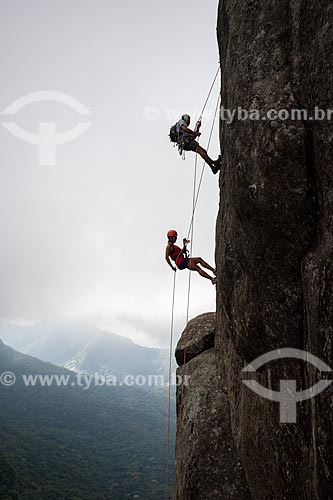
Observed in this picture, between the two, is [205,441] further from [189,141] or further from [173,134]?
[173,134]

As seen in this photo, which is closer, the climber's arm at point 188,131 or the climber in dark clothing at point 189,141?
the climber in dark clothing at point 189,141

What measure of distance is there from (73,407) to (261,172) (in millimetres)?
192208

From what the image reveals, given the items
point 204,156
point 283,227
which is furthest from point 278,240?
point 204,156

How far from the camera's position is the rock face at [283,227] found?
16.5 feet

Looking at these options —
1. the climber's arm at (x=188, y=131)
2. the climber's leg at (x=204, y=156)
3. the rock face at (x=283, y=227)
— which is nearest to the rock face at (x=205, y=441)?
the rock face at (x=283, y=227)

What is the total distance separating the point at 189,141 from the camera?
10.4 metres

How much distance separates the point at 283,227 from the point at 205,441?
6029mm

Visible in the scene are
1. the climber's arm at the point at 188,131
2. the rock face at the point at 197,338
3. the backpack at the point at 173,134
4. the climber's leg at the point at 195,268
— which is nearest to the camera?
the climber's arm at the point at 188,131

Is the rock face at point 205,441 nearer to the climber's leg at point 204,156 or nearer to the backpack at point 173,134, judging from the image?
the climber's leg at point 204,156

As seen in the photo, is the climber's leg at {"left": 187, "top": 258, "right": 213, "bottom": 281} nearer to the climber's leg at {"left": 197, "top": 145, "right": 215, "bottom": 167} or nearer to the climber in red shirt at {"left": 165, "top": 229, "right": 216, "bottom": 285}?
the climber in red shirt at {"left": 165, "top": 229, "right": 216, "bottom": 285}

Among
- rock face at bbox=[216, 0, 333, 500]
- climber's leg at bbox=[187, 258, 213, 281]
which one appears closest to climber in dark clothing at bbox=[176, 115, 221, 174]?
rock face at bbox=[216, 0, 333, 500]

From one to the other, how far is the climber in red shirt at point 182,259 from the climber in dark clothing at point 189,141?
3.11 meters

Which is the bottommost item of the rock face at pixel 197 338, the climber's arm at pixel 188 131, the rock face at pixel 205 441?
the rock face at pixel 205 441

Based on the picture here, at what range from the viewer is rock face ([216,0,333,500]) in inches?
198
